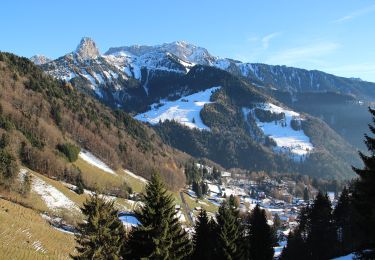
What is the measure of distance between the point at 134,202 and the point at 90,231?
15098 centimetres

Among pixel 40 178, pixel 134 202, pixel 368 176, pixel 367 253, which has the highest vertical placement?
pixel 368 176

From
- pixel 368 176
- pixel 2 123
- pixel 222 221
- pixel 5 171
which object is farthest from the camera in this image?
pixel 2 123

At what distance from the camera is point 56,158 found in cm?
18100

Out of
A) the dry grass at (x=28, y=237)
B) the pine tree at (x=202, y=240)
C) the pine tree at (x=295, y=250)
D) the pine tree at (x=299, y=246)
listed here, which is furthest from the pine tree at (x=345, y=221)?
the dry grass at (x=28, y=237)

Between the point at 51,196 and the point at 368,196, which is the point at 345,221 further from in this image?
the point at 51,196

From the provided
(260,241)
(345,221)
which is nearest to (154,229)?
(260,241)

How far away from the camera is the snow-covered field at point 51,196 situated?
14025 centimetres

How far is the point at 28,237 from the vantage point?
89.3 m

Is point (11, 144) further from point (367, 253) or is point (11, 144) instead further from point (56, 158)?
point (367, 253)

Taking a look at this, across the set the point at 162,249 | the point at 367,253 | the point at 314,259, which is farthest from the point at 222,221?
the point at 314,259

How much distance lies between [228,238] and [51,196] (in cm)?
10875

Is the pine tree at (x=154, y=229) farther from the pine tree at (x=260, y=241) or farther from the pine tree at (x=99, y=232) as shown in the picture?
the pine tree at (x=260, y=241)

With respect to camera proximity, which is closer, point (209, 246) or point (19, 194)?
point (209, 246)

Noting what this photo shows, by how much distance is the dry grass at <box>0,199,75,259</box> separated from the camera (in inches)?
2972
